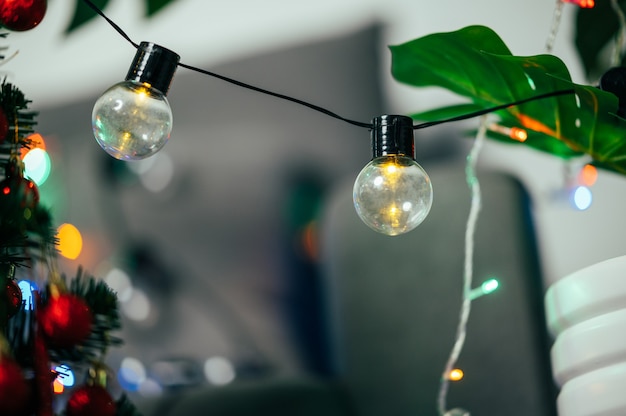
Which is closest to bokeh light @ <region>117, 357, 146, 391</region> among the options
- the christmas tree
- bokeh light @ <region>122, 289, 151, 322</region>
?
bokeh light @ <region>122, 289, 151, 322</region>

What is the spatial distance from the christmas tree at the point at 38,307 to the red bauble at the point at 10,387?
63mm

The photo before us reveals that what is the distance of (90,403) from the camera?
1.65ft

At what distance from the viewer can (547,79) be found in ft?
1.88

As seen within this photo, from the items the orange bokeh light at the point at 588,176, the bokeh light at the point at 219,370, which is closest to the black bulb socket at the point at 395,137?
the orange bokeh light at the point at 588,176

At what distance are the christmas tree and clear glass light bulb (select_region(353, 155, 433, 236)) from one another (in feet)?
0.68

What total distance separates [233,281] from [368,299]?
0.87 ft


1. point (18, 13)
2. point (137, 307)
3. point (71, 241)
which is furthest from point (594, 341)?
point (71, 241)

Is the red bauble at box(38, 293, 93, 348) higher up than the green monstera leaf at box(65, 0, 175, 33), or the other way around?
the green monstera leaf at box(65, 0, 175, 33)

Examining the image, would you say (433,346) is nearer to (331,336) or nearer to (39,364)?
(331,336)

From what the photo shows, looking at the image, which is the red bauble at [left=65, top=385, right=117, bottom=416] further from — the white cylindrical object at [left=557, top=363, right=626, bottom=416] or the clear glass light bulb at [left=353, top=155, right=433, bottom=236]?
the white cylindrical object at [left=557, top=363, right=626, bottom=416]

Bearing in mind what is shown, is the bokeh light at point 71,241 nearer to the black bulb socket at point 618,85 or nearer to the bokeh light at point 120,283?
the bokeh light at point 120,283

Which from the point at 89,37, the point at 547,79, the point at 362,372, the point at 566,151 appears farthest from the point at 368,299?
the point at 89,37

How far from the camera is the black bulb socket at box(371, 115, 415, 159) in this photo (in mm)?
515

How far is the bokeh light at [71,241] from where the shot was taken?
1.24 m
